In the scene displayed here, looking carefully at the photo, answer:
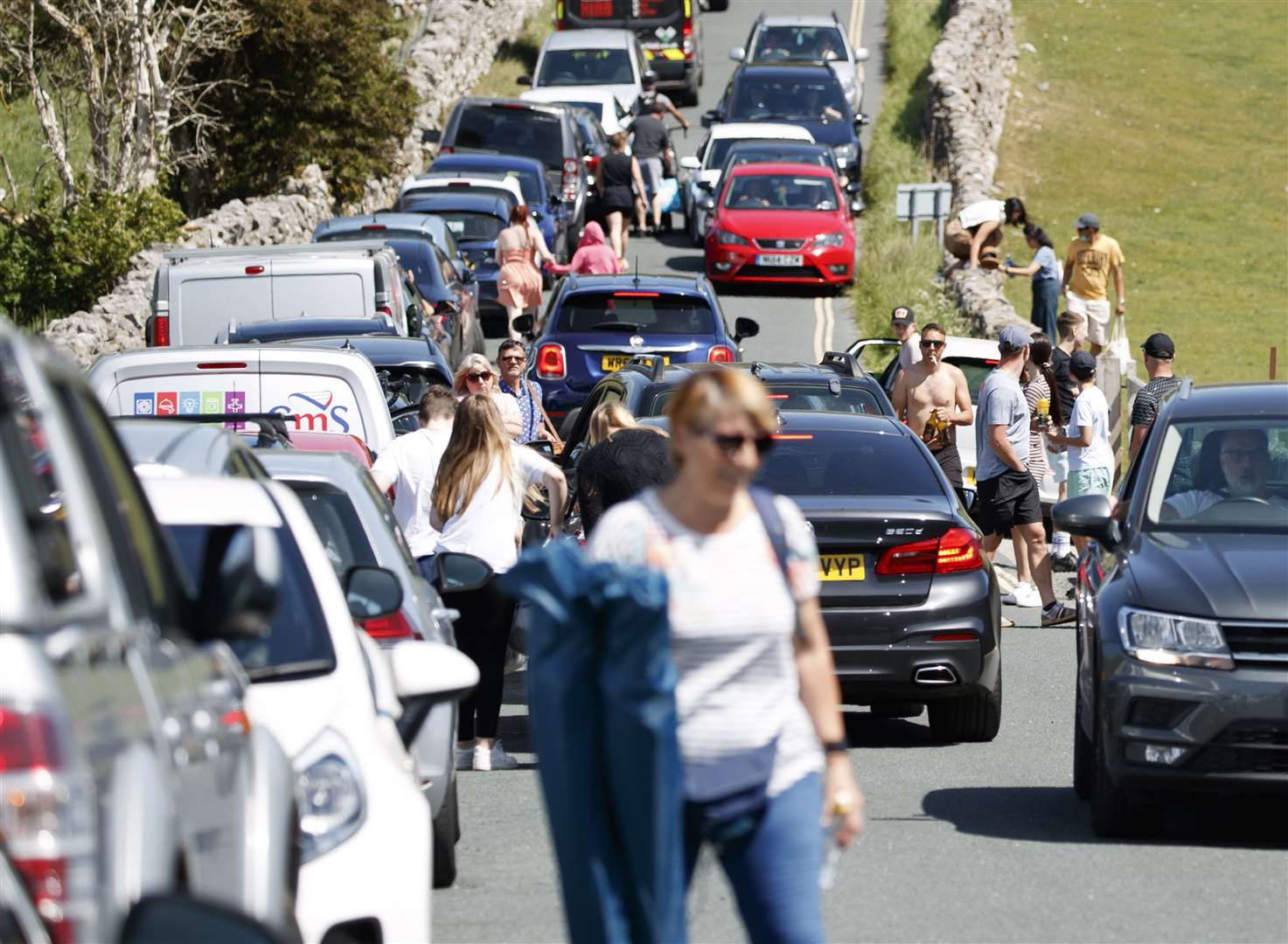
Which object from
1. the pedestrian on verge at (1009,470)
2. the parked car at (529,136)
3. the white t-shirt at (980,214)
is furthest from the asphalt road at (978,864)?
the parked car at (529,136)

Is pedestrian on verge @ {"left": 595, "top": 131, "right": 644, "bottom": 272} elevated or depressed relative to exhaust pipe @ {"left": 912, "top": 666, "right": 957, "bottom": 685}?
depressed

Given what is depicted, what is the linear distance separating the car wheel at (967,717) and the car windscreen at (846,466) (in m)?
0.97

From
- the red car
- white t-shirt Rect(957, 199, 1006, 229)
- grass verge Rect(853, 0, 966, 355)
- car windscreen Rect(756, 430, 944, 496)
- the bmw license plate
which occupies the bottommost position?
grass verge Rect(853, 0, 966, 355)

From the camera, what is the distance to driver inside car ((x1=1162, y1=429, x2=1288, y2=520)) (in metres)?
9.12

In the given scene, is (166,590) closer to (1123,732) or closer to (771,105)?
(1123,732)

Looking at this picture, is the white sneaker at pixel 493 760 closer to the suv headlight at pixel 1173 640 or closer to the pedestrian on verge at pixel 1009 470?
the suv headlight at pixel 1173 640

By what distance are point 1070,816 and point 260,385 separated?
4996mm

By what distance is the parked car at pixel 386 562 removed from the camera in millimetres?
7652

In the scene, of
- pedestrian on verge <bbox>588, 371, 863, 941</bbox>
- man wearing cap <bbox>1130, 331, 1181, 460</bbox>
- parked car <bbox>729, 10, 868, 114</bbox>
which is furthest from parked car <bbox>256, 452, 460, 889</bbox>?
parked car <bbox>729, 10, 868, 114</bbox>

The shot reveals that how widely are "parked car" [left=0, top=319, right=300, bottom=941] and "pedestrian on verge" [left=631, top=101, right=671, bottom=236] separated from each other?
30.1 meters

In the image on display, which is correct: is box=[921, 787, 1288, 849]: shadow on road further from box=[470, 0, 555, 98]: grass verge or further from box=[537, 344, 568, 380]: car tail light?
box=[470, 0, 555, 98]: grass verge

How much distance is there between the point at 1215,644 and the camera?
26.3 ft

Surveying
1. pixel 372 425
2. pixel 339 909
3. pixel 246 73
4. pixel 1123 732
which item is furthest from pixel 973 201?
pixel 339 909

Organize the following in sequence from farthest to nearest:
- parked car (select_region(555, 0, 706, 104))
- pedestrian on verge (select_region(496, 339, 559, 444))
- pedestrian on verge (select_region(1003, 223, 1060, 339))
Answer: parked car (select_region(555, 0, 706, 104)), pedestrian on verge (select_region(1003, 223, 1060, 339)), pedestrian on verge (select_region(496, 339, 559, 444))
